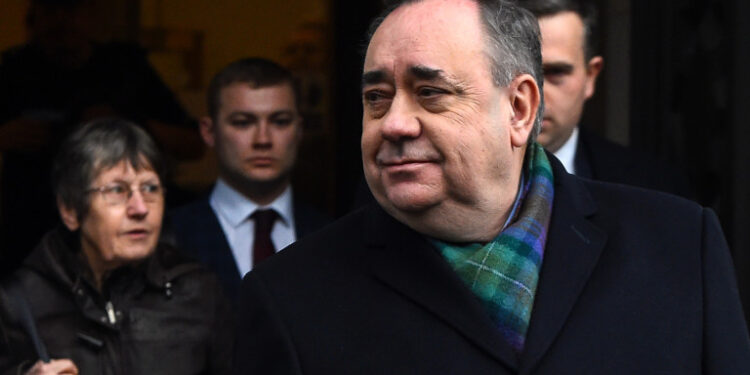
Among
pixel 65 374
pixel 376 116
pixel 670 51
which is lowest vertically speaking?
pixel 65 374

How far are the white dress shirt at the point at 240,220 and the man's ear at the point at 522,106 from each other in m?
2.08

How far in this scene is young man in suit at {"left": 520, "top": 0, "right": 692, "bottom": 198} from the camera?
3799 mm

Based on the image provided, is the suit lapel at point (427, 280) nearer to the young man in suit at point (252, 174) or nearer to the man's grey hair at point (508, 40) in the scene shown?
the man's grey hair at point (508, 40)

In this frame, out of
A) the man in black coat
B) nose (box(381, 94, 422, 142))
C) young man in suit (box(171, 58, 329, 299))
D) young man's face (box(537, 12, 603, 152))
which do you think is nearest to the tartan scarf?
the man in black coat

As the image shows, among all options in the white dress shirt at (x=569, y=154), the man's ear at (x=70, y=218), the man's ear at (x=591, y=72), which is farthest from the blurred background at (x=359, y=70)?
the man's ear at (x=70, y=218)

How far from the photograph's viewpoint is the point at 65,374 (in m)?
3.49

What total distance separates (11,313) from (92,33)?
229cm

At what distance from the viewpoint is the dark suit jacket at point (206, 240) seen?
4398 millimetres

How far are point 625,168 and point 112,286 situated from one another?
1.43 metres

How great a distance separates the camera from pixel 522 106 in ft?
8.74

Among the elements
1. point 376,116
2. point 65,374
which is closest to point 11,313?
point 65,374

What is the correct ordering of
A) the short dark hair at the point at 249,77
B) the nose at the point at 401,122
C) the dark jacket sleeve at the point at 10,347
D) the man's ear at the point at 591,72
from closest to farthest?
the nose at the point at 401,122
the dark jacket sleeve at the point at 10,347
the man's ear at the point at 591,72
the short dark hair at the point at 249,77

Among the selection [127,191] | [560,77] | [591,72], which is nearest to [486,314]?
[560,77]

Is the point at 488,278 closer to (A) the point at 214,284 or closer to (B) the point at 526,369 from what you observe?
(B) the point at 526,369
